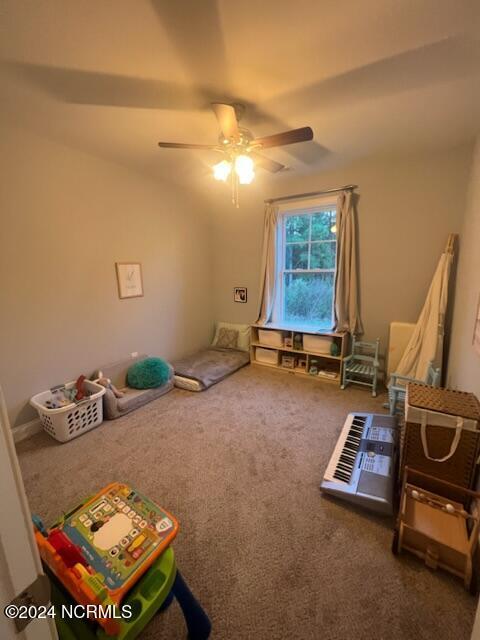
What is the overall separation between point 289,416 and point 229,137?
7.95 ft

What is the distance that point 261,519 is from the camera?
5.08 feet

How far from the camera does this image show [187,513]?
5.23ft

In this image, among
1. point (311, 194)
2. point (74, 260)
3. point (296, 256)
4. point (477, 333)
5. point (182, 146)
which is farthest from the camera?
point (296, 256)

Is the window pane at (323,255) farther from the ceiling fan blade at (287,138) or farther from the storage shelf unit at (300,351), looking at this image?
the ceiling fan blade at (287,138)

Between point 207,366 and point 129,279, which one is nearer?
point 129,279

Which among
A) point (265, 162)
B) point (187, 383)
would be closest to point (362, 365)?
point (187, 383)

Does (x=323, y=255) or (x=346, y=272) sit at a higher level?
(x=323, y=255)

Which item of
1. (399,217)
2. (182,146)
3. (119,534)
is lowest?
(119,534)

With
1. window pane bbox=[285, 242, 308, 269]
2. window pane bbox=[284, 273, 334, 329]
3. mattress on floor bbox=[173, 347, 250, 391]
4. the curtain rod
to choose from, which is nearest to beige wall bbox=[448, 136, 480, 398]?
the curtain rod

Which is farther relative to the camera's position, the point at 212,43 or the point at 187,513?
the point at 187,513

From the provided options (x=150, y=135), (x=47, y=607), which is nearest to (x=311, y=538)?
(x=47, y=607)

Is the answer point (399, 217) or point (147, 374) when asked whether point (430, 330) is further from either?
point (147, 374)

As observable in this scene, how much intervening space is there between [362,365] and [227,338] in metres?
2.00

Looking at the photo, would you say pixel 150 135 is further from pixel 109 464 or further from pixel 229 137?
pixel 109 464
